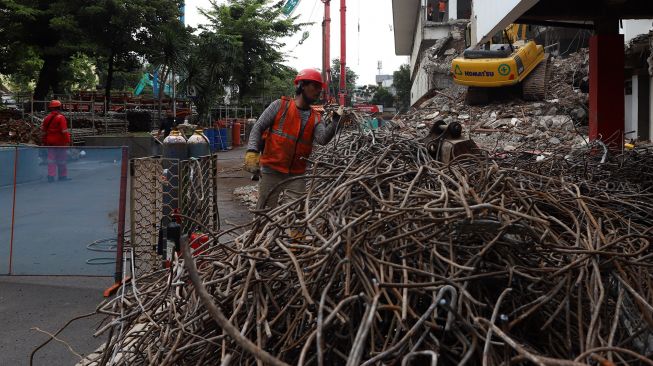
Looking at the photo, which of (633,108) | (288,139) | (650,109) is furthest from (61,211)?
(633,108)

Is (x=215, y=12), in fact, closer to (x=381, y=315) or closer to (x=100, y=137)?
(x=100, y=137)

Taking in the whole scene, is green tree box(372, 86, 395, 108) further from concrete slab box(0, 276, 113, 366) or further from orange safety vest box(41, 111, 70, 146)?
concrete slab box(0, 276, 113, 366)

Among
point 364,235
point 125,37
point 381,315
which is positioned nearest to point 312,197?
point 364,235

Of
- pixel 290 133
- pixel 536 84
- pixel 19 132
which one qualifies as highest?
pixel 536 84

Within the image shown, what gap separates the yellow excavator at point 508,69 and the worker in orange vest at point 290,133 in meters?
14.2

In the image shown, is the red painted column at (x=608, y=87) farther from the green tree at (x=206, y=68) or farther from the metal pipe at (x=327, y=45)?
the green tree at (x=206, y=68)

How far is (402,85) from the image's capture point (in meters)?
80.8

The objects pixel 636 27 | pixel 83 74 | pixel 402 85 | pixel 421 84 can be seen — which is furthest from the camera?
pixel 402 85

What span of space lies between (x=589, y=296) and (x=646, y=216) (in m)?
1.77

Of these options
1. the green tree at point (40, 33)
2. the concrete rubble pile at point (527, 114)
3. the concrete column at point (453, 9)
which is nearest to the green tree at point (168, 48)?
the green tree at point (40, 33)

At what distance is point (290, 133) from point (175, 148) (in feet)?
4.11

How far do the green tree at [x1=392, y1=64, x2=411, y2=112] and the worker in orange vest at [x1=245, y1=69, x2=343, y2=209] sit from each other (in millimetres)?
70368

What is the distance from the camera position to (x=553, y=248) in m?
2.66

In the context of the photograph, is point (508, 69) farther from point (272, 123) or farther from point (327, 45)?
point (272, 123)
